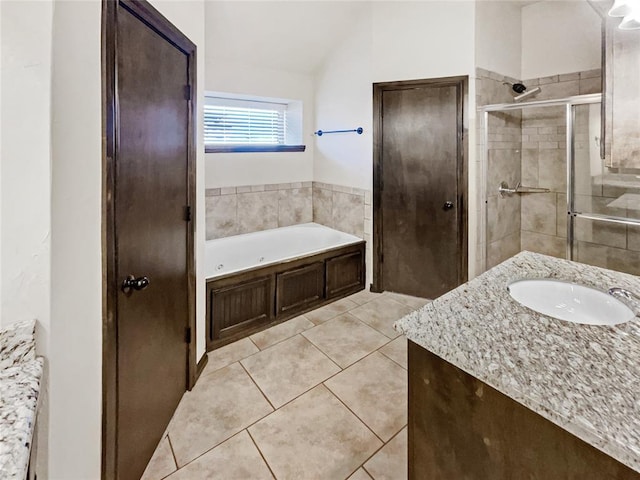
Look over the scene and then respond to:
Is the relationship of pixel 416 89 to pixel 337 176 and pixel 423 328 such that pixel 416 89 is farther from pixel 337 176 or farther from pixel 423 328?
pixel 423 328

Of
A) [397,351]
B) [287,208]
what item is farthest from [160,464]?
[287,208]

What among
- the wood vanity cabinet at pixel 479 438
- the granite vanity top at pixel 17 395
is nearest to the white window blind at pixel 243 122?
the granite vanity top at pixel 17 395

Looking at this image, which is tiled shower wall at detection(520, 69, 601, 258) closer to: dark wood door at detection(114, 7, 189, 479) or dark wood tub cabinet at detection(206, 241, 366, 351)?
dark wood tub cabinet at detection(206, 241, 366, 351)

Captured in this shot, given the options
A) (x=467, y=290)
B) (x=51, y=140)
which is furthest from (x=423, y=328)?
(x=51, y=140)

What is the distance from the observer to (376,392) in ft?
6.83

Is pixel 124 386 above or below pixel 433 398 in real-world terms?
below

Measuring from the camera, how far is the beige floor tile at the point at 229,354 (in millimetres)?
2344

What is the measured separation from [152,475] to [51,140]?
145 cm

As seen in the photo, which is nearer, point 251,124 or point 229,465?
point 229,465

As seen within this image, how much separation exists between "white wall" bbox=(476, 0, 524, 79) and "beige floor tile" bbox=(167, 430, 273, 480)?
3278 millimetres

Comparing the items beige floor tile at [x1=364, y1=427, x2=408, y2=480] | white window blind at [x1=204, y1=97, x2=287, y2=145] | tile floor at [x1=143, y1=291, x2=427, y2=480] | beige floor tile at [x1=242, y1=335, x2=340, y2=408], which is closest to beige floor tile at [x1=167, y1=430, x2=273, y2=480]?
tile floor at [x1=143, y1=291, x2=427, y2=480]

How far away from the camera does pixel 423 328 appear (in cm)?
103

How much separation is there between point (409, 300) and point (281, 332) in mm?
1329

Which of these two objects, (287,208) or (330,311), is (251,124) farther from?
(330,311)
